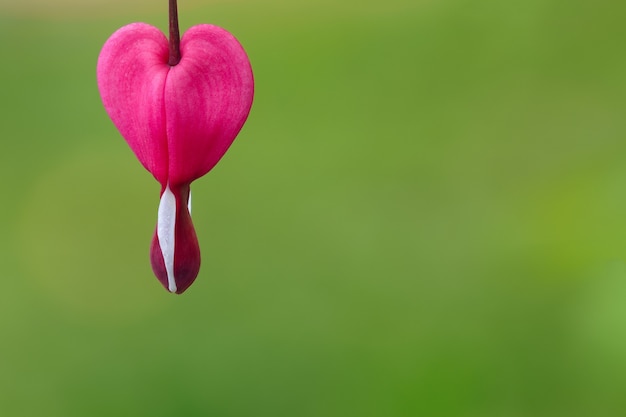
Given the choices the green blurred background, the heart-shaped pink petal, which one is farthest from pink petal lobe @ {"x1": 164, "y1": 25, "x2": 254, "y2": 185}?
the green blurred background

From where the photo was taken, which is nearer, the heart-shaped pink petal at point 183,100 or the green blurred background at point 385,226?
the heart-shaped pink petal at point 183,100

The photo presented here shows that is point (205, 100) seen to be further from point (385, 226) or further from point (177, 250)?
point (385, 226)

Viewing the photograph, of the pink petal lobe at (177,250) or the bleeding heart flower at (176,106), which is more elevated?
the bleeding heart flower at (176,106)

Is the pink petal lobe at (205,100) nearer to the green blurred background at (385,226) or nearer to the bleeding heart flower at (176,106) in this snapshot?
the bleeding heart flower at (176,106)

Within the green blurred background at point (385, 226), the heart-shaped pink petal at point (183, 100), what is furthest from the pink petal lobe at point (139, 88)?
the green blurred background at point (385, 226)

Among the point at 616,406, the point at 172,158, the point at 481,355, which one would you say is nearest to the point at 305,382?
the point at 481,355

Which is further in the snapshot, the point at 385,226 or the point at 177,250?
the point at 385,226

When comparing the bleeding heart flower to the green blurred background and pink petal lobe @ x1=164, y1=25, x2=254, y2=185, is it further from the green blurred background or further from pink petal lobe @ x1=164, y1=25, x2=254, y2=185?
the green blurred background

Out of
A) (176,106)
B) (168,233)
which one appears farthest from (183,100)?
(168,233)
